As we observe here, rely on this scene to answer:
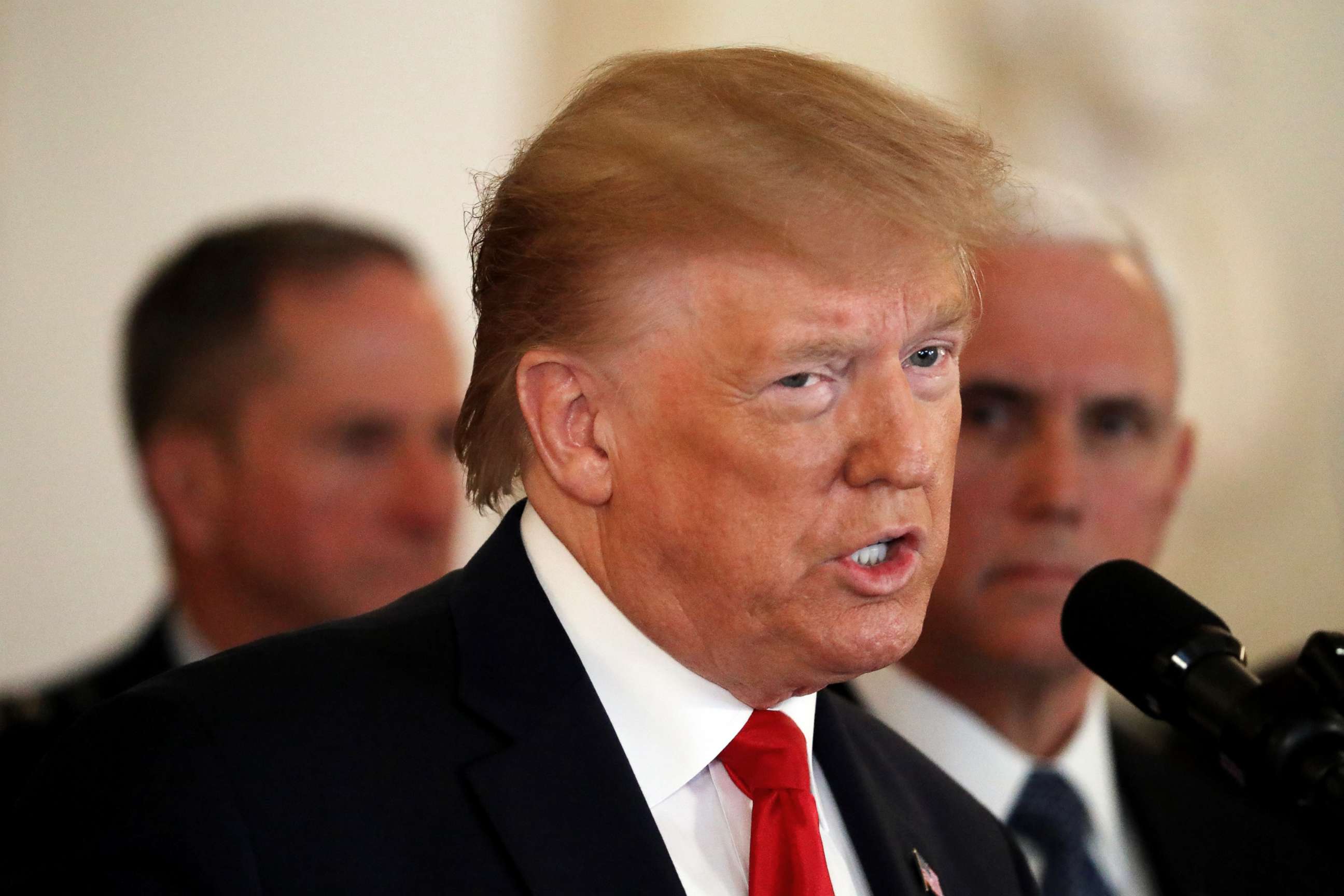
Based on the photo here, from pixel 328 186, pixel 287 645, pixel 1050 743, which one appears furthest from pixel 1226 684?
pixel 328 186

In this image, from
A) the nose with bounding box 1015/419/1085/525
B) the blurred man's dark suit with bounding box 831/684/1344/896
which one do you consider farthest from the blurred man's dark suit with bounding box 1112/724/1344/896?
the nose with bounding box 1015/419/1085/525

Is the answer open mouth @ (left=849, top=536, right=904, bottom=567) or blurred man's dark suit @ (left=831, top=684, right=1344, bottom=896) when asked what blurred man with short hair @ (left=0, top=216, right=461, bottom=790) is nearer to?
blurred man's dark suit @ (left=831, top=684, right=1344, bottom=896)

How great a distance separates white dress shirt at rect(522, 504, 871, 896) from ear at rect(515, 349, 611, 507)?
0.10 meters

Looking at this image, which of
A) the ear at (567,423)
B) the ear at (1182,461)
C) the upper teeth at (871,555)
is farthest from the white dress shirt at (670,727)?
the ear at (1182,461)

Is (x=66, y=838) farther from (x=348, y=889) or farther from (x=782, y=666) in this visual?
(x=782, y=666)

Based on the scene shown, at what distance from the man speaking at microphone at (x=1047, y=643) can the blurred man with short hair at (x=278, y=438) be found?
1.07 metres

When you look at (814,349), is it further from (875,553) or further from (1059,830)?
(1059,830)

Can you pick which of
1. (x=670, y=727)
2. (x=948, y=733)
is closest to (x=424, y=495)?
(x=948, y=733)

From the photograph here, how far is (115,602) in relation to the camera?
9.72 feet

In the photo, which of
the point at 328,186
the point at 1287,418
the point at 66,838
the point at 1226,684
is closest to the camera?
the point at 1226,684

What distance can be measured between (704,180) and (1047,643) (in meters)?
1.98

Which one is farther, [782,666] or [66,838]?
[782,666]

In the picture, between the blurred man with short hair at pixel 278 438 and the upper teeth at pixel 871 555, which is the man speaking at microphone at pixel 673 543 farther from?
the blurred man with short hair at pixel 278 438

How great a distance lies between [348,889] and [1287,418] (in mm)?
3449
